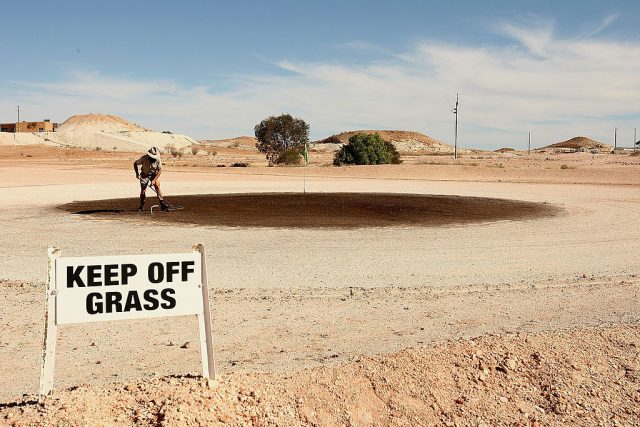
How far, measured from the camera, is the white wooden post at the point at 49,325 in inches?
203

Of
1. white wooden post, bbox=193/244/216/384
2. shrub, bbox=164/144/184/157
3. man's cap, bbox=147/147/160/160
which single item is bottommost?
white wooden post, bbox=193/244/216/384

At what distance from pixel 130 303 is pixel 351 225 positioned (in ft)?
45.2

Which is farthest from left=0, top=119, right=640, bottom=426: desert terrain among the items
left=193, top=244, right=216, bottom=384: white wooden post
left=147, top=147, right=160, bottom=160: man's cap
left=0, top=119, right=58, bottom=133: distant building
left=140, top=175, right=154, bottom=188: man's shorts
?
left=0, top=119, right=58, bottom=133: distant building

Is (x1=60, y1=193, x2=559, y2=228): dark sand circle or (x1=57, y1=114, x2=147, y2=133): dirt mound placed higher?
(x1=57, y1=114, x2=147, y2=133): dirt mound

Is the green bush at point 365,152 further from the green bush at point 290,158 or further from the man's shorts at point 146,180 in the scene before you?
the man's shorts at point 146,180

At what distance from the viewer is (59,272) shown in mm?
5195

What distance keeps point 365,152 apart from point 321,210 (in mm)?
44076

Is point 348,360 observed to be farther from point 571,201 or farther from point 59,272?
point 571,201

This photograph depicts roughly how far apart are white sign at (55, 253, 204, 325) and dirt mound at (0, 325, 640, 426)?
735mm

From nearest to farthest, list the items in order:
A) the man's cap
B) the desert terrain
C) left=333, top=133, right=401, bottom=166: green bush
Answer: the desert terrain, the man's cap, left=333, top=133, right=401, bottom=166: green bush

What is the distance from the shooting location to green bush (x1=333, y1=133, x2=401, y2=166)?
219 feet

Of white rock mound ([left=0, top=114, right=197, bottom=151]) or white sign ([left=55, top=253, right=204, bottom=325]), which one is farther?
white rock mound ([left=0, top=114, right=197, bottom=151])

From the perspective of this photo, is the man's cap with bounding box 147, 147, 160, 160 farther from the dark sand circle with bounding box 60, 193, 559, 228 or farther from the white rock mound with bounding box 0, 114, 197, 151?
Answer: the white rock mound with bounding box 0, 114, 197, 151

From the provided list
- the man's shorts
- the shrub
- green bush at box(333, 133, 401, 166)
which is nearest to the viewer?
the man's shorts
